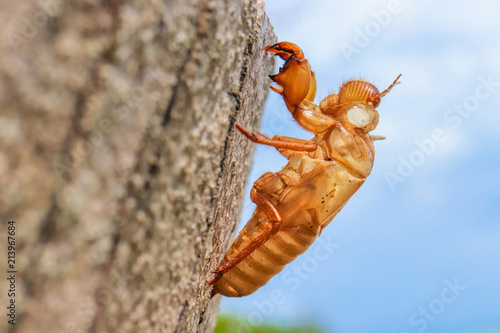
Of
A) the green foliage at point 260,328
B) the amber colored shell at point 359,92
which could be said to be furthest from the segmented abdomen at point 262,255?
the green foliage at point 260,328

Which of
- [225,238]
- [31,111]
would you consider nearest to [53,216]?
[31,111]

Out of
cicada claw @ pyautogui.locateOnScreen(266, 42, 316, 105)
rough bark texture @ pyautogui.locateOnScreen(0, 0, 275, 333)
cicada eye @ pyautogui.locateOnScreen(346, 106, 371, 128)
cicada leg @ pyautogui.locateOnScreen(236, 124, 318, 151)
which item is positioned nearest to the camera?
rough bark texture @ pyautogui.locateOnScreen(0, 0, 275, 333)

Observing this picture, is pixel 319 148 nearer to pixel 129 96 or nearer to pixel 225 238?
pixel 225 238

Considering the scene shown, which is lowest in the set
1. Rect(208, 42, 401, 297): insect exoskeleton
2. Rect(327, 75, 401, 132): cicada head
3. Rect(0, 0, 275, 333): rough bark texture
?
Rect(0, 0, 275, 333): rough bark texture

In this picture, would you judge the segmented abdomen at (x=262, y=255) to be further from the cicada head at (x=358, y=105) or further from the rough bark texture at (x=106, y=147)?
the rough bark texture at (x=106, y=147)

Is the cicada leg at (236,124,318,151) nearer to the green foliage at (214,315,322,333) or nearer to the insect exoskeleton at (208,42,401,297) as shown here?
the insect exoskeleton at (208,42,401,297)

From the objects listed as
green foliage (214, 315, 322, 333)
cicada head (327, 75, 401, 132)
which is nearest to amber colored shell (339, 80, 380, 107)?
cicada head (327, 75, 401, 132)

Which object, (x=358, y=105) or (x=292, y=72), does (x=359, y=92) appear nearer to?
(x=358, y=105)

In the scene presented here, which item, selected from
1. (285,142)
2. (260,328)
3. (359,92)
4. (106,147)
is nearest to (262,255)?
(285,142)
